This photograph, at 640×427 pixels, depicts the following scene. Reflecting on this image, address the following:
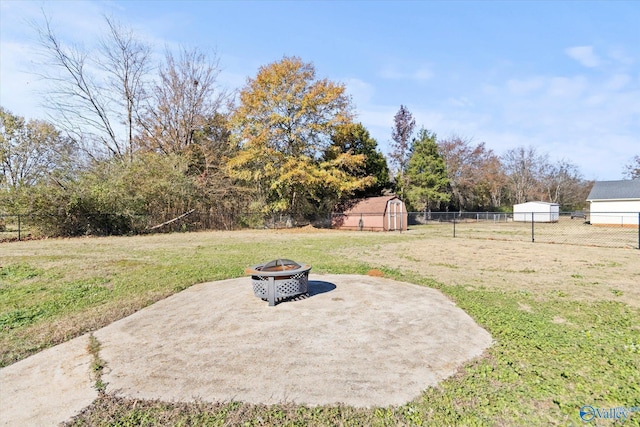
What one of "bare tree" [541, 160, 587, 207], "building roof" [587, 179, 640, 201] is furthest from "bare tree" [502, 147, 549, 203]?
"building roof" [587, 179, 640, 201]

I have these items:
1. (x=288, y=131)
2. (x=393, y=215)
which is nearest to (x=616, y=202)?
(x=393, y=215)

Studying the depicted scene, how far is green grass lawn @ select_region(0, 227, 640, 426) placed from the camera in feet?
6.81

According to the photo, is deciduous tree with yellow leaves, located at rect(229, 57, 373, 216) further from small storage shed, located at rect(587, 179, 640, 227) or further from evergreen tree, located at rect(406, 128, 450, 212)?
small storage shed, located at rect(587, 179, 640, 227)

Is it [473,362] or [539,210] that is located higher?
[539,210]

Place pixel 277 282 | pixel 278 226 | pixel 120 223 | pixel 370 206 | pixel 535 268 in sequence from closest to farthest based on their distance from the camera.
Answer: pixel 277 282
pixel 535 268
pixel 120 223
pixel 370 206
pixel 278 226

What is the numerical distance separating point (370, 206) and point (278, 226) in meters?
7.34

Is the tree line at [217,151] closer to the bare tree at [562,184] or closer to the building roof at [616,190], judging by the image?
the building roof at [616,190]

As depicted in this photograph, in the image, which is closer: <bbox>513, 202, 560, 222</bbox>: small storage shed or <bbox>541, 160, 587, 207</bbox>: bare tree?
<bbox>513, 202, 560, 222</bbox>: small storage shed

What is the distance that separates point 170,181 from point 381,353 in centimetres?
1845

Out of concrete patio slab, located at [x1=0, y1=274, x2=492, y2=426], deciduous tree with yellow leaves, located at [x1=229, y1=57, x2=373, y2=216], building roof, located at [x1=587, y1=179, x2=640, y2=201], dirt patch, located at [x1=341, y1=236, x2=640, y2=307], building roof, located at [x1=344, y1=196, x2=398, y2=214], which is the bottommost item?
dirt patch, located at [x1=341, y1=236, x2=640, y2=307]

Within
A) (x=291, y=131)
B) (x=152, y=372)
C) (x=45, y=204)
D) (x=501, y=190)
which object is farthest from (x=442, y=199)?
(x=152, y=372)

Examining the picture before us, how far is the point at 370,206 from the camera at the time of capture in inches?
887

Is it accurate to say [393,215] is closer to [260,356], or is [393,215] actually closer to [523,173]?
[260,356]

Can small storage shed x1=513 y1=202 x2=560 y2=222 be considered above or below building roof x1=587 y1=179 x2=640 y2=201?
below
